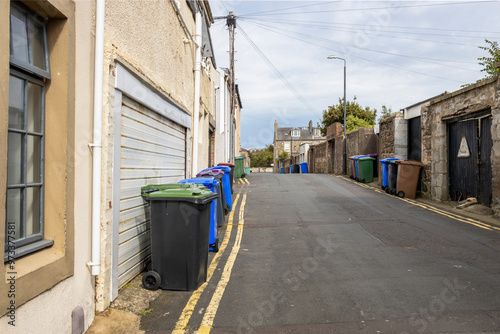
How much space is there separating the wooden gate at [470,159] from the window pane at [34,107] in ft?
35.2

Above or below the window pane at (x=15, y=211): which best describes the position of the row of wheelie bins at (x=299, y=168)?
above

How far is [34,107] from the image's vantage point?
3293 millimetres

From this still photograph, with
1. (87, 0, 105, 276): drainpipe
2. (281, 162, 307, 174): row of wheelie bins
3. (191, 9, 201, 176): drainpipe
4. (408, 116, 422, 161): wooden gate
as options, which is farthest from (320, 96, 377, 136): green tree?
(87, 0, 105, 276): drainpipe

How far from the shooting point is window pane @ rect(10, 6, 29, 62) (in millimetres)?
2922

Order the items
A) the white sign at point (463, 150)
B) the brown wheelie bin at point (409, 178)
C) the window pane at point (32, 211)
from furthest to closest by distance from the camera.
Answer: the brown wheelie bin at point (409, 178)
the white sign at point (463, 150)
the window pane at point (32, 211)

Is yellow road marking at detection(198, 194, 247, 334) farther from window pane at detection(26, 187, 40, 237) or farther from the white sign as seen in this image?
Answer: the white sign

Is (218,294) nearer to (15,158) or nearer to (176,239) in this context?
(176,239)

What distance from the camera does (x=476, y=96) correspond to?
1057 cm

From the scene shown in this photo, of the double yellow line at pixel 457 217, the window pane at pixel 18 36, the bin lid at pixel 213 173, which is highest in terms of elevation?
the window pane at pixel 18 36

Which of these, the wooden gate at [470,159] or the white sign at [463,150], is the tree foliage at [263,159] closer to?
the wooden gate at [470,159]

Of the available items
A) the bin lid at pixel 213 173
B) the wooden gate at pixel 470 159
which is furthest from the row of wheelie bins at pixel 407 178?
the bin lid at pixel 213 173

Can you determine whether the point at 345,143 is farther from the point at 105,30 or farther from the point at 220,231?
the point at 105,30

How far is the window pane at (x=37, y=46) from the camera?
324 cm

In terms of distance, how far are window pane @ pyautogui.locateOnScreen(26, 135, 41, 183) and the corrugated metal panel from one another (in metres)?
1.67
